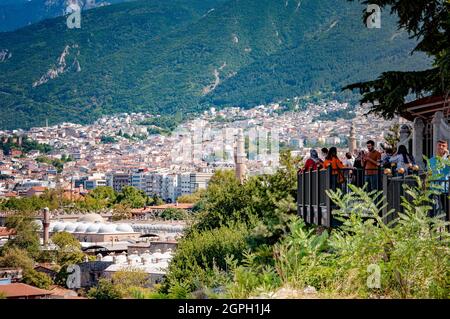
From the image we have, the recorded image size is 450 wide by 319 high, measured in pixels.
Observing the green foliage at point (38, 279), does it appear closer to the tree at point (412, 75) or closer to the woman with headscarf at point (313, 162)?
the tree at point (412, 75)


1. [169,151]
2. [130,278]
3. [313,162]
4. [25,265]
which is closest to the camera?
[313,162]

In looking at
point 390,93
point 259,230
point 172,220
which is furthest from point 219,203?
point 172,220

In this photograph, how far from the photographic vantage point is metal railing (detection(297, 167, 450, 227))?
7188 millimetres

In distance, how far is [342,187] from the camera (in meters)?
9.15

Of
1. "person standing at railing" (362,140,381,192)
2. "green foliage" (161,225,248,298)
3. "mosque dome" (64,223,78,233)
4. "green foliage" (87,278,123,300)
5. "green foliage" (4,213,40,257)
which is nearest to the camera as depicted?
"person standing at railing" (362,140,381,192)

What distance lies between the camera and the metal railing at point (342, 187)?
7.19 metres

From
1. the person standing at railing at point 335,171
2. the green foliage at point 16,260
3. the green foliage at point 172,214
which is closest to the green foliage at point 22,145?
the green foliage at point 172,214

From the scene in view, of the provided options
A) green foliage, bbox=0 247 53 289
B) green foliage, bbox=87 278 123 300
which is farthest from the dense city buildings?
green foliage, bbox=87 278 123 300

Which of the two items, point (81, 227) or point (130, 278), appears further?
point (81, 227)

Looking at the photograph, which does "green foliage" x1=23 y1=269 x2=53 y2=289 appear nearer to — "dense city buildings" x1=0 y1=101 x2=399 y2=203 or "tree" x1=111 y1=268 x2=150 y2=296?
"tree" x1=111 y1=268 x2=150 y2=296

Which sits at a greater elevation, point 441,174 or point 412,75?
point 412,75

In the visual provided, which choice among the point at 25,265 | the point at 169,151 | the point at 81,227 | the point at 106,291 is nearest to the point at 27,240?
the point at 25,265

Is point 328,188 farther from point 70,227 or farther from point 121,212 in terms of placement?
point 121,212
